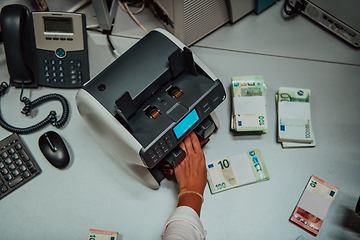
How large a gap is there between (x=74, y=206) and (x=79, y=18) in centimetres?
65

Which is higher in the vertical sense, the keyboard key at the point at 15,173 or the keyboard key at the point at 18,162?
the keyboard key at the point at 18,162

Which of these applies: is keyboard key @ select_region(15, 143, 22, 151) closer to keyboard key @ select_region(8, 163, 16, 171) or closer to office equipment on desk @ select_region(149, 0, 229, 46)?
keyboard key @ select_region(8, 163, 16, 171)

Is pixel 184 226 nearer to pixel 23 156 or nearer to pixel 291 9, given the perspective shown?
pixel 23 156

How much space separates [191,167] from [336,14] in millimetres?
792

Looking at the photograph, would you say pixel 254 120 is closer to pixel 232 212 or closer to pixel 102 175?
pixel 232 212

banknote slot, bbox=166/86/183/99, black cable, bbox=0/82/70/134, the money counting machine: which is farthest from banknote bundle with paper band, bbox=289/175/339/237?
black cable, bbox=0/82/70/134

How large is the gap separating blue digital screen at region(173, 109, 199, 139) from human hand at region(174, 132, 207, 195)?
111mm

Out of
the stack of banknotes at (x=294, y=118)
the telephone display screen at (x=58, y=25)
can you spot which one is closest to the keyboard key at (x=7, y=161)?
the telephone display screen at (x=58, y=25)

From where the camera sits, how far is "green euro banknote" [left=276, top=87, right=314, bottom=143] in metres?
1.09

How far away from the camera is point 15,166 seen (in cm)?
105

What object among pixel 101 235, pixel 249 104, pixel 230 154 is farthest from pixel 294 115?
pixel 101 235

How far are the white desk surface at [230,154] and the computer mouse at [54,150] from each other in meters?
0.04

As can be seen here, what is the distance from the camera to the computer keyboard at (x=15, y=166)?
104cm

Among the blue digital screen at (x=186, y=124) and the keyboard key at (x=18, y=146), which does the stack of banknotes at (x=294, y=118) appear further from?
the keyboard key at (x=18, y=146)
